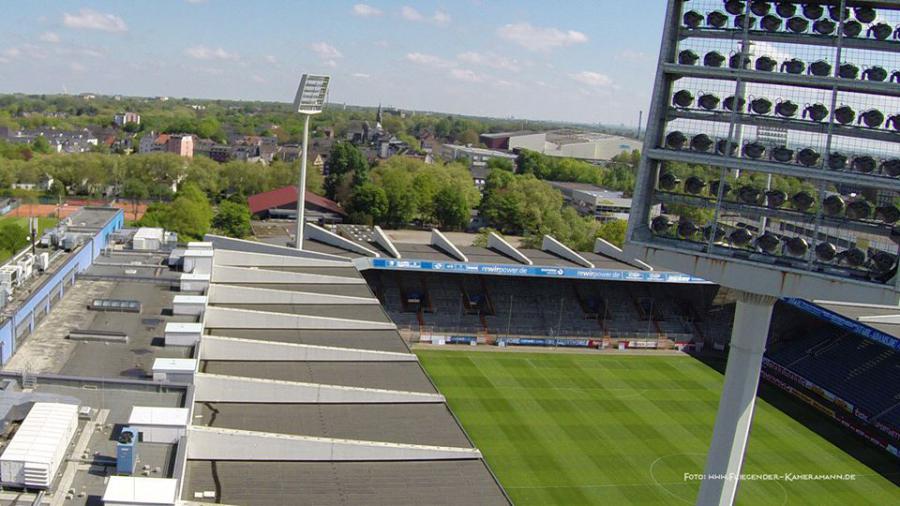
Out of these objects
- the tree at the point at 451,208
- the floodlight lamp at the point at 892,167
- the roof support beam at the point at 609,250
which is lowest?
the tree at the point at 451,208

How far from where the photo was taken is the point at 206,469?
19156mm

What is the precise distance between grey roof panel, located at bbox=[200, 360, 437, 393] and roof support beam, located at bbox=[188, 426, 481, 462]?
4.64 meters

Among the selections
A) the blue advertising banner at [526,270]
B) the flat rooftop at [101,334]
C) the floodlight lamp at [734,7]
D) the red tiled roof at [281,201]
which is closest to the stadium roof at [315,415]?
the flat rooftop at [101,334]

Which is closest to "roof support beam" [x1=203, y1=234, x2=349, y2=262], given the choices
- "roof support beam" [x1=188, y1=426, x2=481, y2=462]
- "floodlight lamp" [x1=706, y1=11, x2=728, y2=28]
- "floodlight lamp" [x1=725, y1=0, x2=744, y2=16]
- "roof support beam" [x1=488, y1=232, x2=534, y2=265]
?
"roof support beam" [x1=488, y1=232, x2=534, y2=265]

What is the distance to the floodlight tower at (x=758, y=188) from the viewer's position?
1622cm

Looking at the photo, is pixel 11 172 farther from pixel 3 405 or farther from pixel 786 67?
pixel 786 67

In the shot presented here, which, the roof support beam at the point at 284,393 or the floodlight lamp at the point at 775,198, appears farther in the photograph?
the roof support beam at the point at 284,393

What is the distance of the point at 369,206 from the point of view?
291 ft

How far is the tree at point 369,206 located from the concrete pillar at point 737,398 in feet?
236

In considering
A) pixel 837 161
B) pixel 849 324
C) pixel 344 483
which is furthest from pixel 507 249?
pixel 837 161

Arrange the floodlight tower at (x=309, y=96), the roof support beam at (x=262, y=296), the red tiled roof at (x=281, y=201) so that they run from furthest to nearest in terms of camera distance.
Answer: the red tiled roof at (x=281, y=201)
the floodlight tower at (x=309, y=96)
the roof support beam at (x=262, y=296)

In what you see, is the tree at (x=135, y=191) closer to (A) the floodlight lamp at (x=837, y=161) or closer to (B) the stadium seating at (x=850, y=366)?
(B) the stadium seating at (x=850, y=366)

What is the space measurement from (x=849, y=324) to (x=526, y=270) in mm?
18453

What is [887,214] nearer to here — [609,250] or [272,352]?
[272,352]
